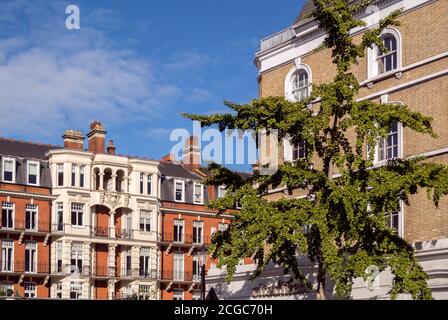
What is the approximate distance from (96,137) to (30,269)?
11941mm

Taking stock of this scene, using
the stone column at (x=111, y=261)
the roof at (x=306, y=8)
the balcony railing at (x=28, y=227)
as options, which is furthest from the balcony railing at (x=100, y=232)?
the roof at (x=306, y=8)

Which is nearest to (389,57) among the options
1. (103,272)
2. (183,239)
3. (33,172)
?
(33,172)

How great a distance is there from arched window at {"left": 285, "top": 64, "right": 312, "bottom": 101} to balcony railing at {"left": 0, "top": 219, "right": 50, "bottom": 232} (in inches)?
1314

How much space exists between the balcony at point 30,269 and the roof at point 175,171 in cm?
1328

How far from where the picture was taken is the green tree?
17609 mm

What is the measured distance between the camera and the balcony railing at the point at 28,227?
182 ft

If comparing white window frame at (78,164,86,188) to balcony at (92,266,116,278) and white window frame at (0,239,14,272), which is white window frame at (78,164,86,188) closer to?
balcony at (92,266,116,278)

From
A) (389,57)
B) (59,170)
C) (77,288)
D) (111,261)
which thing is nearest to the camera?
(389,57)

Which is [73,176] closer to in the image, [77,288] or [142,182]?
[142,182]

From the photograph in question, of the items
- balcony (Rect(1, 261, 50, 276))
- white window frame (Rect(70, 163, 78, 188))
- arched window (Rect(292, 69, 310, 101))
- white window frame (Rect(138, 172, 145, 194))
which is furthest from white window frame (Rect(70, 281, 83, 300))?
arched window (Rect(292, 69, 310, 101))

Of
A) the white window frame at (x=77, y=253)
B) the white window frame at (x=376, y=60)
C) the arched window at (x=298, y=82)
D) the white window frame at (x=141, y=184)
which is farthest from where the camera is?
the white window frame at (x=141, y=184)

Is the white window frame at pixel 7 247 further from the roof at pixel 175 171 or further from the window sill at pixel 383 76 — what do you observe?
the window sill at pixel 383 76

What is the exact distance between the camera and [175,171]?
2594 inches
